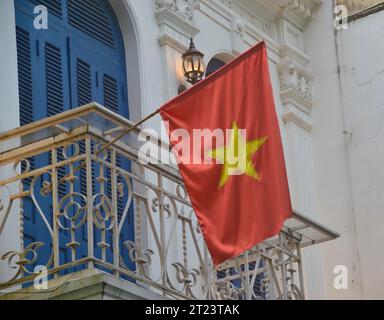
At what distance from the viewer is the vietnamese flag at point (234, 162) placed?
10.2m

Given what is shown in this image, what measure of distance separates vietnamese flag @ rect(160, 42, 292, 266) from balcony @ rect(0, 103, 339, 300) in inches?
16.0

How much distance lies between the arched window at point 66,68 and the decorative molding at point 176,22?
21.2 inches

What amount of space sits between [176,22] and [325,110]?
2.68 metres

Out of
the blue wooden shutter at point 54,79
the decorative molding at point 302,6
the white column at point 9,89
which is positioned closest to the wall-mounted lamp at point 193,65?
the blue wooden shutter at point 54,79

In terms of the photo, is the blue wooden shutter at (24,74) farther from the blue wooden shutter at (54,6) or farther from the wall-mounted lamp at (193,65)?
the wall-mounted lamp at (193,65)

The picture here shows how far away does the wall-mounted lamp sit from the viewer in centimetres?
1351

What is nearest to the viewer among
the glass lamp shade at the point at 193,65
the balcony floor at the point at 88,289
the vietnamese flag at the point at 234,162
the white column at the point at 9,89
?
the balcony floor at the point at 88,289

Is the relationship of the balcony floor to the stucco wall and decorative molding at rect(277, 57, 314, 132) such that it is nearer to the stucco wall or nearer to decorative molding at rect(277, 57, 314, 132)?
the stucco wall

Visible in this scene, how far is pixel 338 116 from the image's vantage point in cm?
1580

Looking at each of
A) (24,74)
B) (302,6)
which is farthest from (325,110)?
(24,74)

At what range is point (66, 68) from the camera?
483 inches
